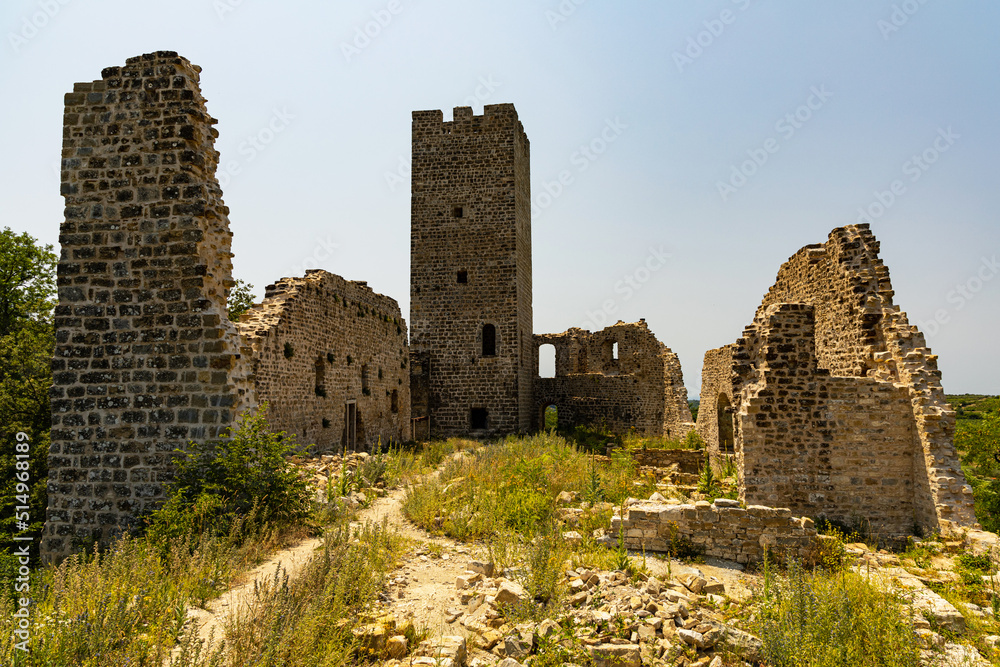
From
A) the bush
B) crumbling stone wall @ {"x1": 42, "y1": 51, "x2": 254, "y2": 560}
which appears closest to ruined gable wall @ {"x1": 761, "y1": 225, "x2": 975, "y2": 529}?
the bush

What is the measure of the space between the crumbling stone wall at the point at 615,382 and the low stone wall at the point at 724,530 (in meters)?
15.1

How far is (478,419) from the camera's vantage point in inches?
854

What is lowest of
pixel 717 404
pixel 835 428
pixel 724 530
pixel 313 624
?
pixel 724 530

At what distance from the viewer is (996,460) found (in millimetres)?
15422

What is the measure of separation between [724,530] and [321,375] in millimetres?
9752

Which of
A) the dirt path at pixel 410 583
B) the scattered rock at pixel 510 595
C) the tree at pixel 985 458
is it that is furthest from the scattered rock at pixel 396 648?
the tree at pixel 985 458

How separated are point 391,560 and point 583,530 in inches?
102

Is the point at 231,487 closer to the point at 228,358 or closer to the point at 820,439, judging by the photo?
the point at 228,358

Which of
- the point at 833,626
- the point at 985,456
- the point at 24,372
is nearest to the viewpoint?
the point at 833,626

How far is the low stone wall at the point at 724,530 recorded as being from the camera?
22.5ft

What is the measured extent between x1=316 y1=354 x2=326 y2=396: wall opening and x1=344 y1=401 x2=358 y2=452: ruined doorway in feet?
4.57

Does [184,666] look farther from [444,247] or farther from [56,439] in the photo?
[444,247]

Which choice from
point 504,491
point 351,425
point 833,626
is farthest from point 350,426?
point 833,626

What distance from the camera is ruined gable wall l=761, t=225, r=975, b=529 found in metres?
8.20
